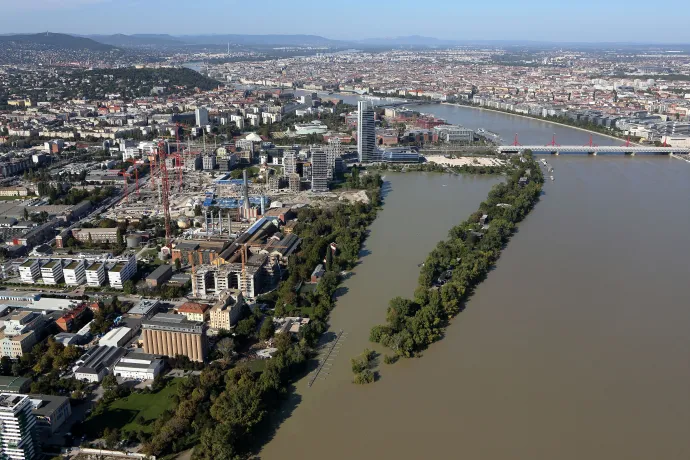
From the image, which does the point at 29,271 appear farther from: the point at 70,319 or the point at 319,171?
the point at 319,171

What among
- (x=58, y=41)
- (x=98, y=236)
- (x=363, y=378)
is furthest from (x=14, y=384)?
(x=58, y=41)

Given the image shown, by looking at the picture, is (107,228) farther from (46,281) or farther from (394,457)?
(394,457)

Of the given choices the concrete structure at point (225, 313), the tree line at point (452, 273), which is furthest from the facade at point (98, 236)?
the tree line at point (452, 273)

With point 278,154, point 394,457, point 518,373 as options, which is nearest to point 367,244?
point 518,373

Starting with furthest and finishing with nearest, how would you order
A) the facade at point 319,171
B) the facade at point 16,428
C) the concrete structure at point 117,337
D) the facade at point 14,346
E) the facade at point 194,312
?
the facade at point 319,171
the facade at point 194,312
the concrete structure at point 117,337
the facade at point 14,346
the facade at point 16,428

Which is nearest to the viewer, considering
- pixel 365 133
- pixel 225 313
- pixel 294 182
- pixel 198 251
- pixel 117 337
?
pixel 117 337

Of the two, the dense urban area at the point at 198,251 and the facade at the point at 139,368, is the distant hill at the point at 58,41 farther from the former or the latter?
the facade at the point at 139,368
